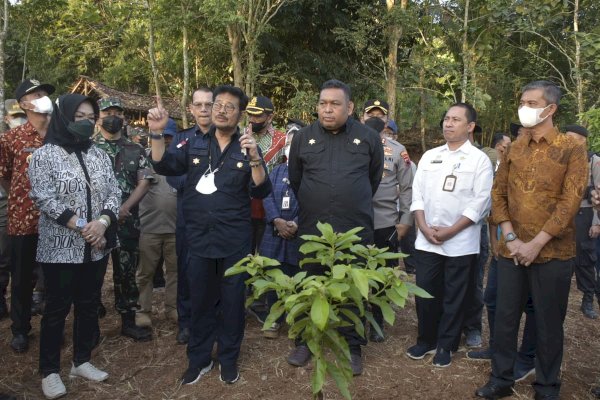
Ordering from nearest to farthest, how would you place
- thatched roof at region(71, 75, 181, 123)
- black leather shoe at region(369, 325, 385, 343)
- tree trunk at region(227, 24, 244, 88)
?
black leather shoe at region(369, 325, 385, 343), tree trunk at region(227, 24, 244, 88), thatched roof at region(71, 75, 181, 123)

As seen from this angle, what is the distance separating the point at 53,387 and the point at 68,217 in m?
1.27

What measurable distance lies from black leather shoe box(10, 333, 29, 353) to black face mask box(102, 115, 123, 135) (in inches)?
78.0

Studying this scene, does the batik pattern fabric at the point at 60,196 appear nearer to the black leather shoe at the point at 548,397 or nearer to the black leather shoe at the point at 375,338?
the black leather shoe at the point at 375,338

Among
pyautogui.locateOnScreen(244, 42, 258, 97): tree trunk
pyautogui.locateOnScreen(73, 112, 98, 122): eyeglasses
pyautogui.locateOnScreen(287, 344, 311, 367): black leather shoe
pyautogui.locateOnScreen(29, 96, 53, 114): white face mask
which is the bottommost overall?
pyautogui.locateOnScreen(287, 344, 311, 367): black leather shoe

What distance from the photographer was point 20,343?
4441 millimetres

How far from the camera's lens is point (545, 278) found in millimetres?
3514

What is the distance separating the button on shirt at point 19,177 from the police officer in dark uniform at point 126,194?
591 mm

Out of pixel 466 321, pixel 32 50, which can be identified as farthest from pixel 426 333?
pixel 32 50

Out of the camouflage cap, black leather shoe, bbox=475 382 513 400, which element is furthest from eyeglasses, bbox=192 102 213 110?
black leather shoe, bbox=475 382 513 400

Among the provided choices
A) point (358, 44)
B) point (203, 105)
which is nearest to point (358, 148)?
point (203, 105)

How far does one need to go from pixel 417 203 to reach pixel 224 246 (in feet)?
5.72

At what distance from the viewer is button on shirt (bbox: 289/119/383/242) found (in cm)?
400

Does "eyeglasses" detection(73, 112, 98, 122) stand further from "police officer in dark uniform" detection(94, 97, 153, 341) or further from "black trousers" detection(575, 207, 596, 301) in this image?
"black trousers" detection(575, 207, 596, 301)

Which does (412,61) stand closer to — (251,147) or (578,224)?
(578,224)
